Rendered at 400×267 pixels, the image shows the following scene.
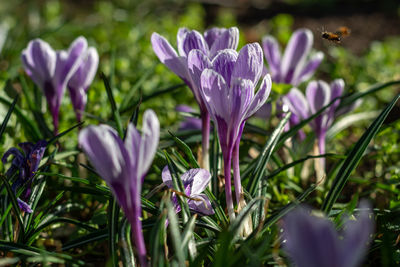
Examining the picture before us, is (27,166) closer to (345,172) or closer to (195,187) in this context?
(195,187)

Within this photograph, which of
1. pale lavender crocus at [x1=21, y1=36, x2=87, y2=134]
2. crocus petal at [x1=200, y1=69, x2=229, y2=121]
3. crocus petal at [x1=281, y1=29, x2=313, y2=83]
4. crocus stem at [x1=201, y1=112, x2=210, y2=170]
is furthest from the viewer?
crocus petal at [x1=281, y1=29, x2=313, y2=83]

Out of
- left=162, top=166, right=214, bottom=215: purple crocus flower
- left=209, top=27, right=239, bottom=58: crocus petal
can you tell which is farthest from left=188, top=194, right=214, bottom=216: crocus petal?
left=209, top=27, right=239, bottom=58: crocus petal

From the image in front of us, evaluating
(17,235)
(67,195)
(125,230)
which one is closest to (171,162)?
(125,230)

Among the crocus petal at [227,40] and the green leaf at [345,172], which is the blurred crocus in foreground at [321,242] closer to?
the green leaf at [345,172]

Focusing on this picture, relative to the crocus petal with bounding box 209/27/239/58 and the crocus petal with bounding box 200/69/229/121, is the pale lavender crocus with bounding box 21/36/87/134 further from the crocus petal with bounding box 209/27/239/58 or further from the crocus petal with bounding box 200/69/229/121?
the crocus petal with bounding box 200/69/229/121

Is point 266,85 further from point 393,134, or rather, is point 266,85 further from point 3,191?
point 393,134

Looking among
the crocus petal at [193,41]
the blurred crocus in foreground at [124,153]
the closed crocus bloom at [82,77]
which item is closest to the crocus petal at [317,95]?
the crocus petal at [193,41]
